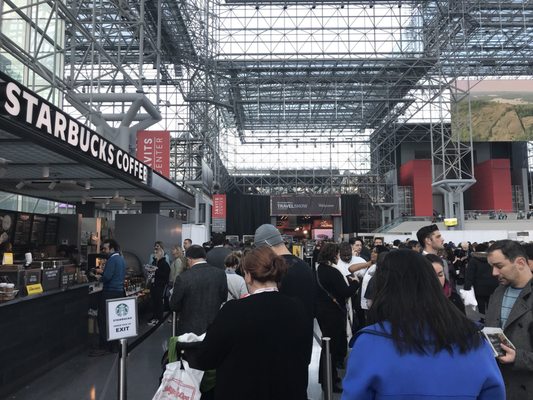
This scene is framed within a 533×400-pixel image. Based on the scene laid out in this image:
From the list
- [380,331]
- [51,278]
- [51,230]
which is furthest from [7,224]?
[380,331]

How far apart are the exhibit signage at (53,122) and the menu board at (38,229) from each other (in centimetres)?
514

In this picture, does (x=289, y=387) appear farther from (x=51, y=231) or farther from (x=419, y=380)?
(x=51, y=231)

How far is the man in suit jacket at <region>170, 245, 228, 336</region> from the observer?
3900mm

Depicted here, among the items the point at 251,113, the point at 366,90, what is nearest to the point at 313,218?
the point at 251,113

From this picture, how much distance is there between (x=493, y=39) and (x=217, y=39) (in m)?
18.1

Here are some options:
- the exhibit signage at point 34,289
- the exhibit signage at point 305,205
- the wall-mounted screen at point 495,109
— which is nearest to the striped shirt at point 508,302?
the exhibit signage at point 34,289

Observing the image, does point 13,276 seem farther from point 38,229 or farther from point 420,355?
point 38,229

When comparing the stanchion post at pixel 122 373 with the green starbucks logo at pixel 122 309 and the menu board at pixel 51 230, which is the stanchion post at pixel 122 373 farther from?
the menu board at pixel 51 230

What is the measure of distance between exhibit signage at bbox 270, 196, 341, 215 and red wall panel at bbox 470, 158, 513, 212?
1315cm

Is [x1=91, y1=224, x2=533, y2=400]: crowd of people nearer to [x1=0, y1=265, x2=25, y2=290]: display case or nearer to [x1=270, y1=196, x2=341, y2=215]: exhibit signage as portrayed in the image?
[x1=0, y1=265, x2=25, y2=290]: display case

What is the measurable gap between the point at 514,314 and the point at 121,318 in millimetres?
2777

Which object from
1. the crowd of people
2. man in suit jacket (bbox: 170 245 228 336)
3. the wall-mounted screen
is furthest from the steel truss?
the crowd of people

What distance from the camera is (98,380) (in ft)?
16.6

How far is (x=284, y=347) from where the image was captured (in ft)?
6.95
